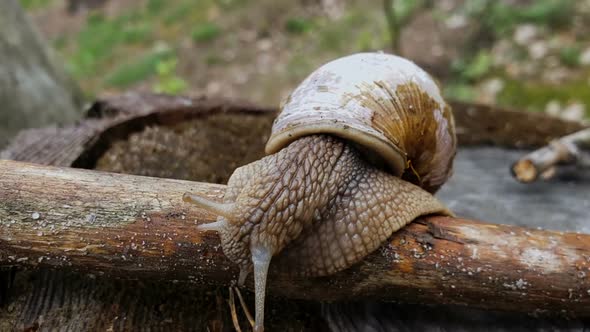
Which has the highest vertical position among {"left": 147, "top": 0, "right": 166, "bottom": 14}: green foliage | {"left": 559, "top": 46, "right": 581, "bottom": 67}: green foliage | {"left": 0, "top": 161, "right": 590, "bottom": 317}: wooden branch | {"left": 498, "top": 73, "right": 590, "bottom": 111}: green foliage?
{"left": 147, "top": 0, "right": 166, "bottom": 14}: green foliage

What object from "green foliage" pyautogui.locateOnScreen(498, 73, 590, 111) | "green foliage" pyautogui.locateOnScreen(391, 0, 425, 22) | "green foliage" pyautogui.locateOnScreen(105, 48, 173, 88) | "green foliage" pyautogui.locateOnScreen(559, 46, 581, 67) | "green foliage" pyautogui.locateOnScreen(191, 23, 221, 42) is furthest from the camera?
"green foliage" pyautogui.locateOnScreen(191, 23, 221, 42)

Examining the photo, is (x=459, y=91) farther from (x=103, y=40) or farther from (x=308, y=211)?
(x=103, y=40)

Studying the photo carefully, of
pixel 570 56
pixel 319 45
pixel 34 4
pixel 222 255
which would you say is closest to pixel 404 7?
pixel 319 45

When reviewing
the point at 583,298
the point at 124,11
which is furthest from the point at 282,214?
the point at 124,11

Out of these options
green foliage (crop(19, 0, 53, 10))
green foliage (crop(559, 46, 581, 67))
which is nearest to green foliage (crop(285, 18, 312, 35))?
green foliage (crop(559, 46, 581, 67))

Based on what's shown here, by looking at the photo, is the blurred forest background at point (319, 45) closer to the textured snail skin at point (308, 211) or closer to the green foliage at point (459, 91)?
the green foliage at point (459, 91)

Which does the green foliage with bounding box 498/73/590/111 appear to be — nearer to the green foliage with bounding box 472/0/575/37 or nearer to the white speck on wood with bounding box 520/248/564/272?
the green foliage with bounding box 472/0/575/37
